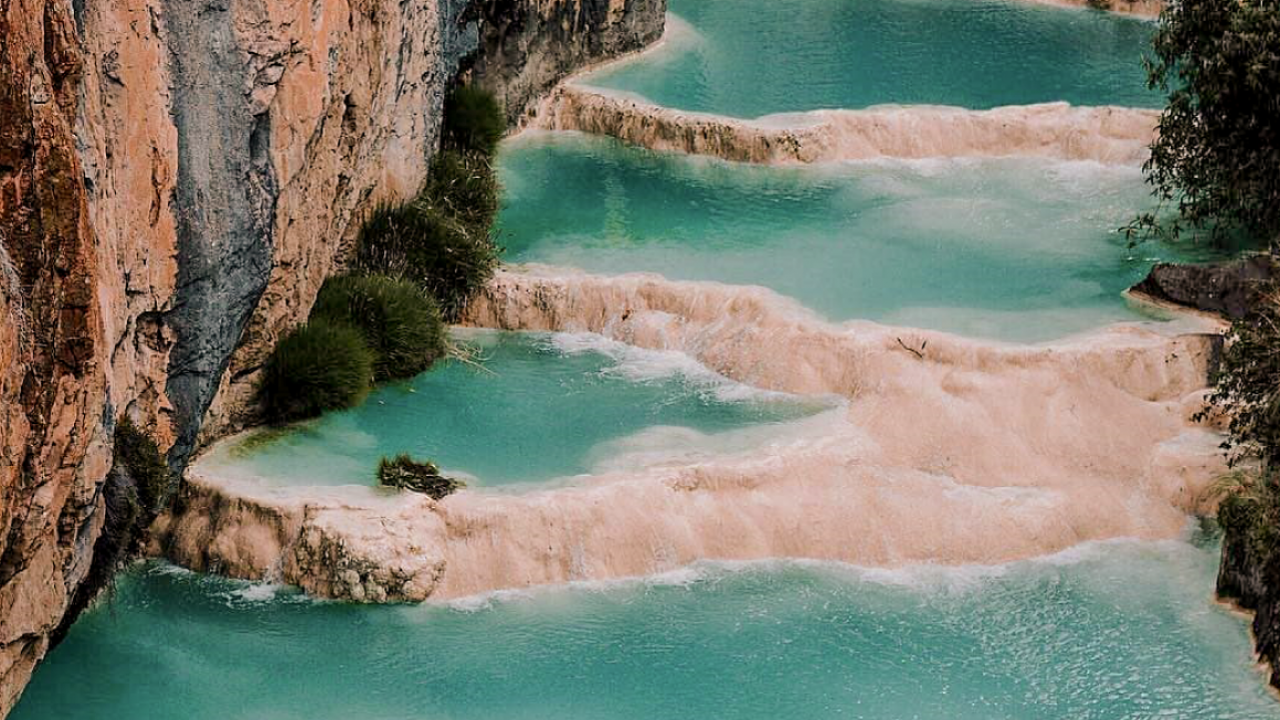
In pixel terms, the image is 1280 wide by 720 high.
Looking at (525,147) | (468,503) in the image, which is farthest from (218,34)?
(525,147)

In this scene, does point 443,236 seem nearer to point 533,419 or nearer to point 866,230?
point 533,419

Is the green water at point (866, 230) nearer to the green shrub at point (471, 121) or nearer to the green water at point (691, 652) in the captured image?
the green shrub at point (471, 121)

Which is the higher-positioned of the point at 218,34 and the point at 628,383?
the point at 218,34

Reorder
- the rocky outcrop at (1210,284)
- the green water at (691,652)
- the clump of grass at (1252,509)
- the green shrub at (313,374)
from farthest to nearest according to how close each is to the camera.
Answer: the rocky outcrop at (1210,284) → the green shrub at (313,374) → the clump of grass at (1252,509) → the green water at (691,652)

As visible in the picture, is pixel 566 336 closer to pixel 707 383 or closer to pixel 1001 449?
pixel 707 383

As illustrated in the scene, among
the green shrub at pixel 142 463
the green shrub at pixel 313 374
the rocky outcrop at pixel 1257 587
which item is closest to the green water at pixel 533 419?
the green shrub at pixel 313 374

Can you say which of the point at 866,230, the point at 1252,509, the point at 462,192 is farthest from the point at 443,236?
the point at 1252,509

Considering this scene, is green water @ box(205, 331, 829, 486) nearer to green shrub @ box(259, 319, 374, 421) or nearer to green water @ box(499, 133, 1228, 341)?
green shrub @ box(259, 319, 374, 421)
